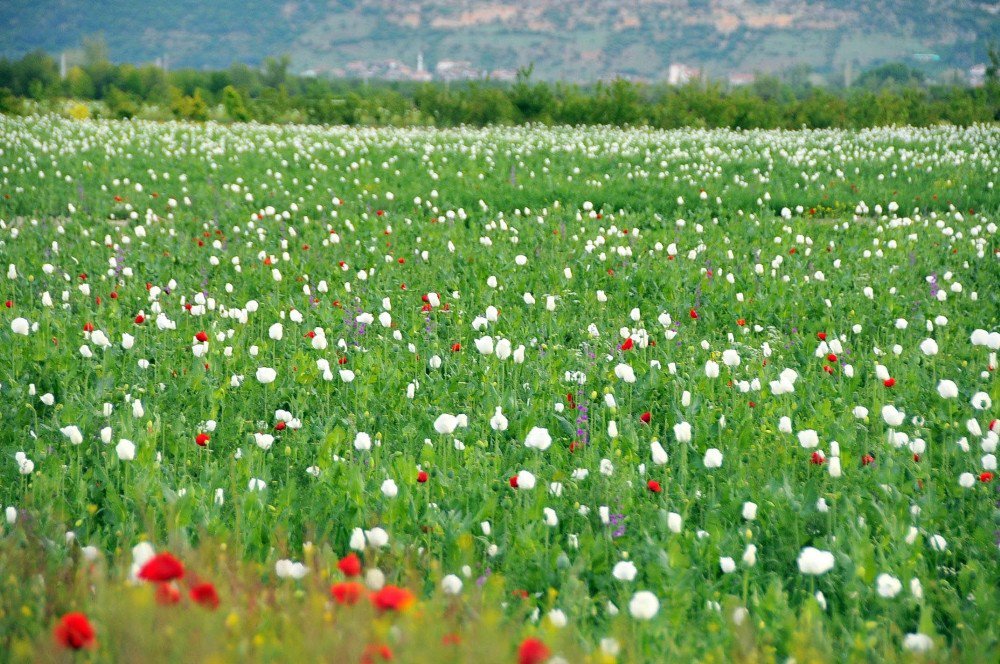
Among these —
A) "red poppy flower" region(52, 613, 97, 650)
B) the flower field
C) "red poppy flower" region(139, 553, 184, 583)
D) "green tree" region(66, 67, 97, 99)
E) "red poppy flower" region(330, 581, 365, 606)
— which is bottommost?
the flower field

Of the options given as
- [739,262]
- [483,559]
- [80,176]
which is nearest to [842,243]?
[739,262]

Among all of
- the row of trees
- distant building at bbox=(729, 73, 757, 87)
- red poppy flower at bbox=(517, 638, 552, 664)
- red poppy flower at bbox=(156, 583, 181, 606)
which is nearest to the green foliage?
the row of trees

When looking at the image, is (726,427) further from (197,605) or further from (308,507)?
(197,605)

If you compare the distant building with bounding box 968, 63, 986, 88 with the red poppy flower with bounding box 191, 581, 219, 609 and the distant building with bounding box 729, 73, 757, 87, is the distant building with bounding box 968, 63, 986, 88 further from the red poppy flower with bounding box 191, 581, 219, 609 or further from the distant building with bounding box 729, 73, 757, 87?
the red poppy flower with bounding box 191, 581, 219, 609

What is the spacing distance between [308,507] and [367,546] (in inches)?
27.2

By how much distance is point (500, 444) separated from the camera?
4.74 meters

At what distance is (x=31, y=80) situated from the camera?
152 ft

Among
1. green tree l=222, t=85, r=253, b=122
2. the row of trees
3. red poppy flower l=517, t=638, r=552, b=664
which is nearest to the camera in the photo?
red poppy flower l=517, t=638, r=552, b=664

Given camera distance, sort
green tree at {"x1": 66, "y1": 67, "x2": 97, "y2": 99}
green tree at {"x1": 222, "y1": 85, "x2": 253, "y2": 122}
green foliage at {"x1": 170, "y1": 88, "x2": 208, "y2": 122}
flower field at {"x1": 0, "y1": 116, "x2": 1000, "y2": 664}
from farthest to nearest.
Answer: green tree at {"x1": 66, "y1": 67, "x2": 97, "y2": 99}
green foliage at {"x1": 170, "y1": 88, "x2": 208, "y2": 122}
green tree at {"x1": 222, "y1": 85, "x2": 253, "y2": 122}
flower field at {"x1": 0, "y1": 116, "x2": 1000, "y2": 664}

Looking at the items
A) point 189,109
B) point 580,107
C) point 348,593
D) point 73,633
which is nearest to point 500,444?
point 348,593

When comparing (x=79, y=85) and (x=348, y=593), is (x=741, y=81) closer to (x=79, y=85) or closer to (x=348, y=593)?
(x=79, y=85)

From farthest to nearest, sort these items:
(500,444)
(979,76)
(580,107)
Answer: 1. (979,76)
2. (580,107)
3. (500,444)

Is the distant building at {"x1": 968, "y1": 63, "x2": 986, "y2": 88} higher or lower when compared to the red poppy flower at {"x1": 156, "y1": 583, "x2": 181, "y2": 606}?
higher

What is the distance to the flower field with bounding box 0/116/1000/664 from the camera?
238cm
